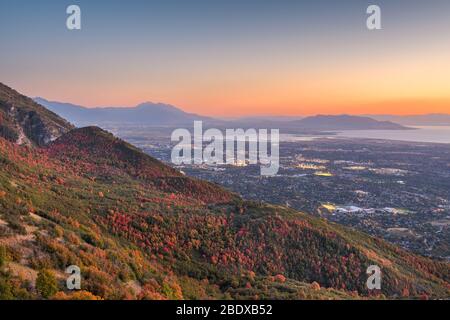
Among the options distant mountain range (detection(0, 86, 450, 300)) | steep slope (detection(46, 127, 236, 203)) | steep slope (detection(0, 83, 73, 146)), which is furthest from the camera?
steep slope (detection(0, 83, 73, 146))

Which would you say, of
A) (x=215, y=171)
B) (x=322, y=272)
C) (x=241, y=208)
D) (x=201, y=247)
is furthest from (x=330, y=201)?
(x=201, y=247)

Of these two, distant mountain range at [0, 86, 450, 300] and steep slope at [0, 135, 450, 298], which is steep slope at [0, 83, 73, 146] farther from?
steep slope at [0, 135, 450, 298]

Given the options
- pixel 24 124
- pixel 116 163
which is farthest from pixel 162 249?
pixel 24 124

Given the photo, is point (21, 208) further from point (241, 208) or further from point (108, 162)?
point (108, 162)

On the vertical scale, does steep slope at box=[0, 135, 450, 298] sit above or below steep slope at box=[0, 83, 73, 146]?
below

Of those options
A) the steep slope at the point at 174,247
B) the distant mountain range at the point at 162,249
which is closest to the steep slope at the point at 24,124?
the distant mountain range at the point at 162,249

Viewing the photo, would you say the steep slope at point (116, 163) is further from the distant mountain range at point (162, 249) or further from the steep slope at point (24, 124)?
the steep slope at point (24, 124)

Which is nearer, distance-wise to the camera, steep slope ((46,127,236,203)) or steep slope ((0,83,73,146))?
steep slope ((46,127,236,203))

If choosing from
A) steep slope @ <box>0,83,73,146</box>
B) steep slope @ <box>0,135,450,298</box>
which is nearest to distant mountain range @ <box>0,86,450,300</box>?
steep slope @ <box>0,135,450,298</box>
